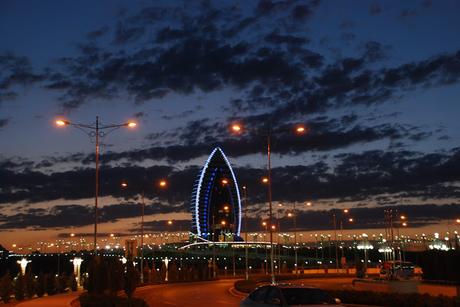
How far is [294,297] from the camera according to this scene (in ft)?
57.1

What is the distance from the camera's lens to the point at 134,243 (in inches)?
1586

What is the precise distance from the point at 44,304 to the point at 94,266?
153 inches

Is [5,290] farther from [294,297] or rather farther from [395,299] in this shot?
[294,297]

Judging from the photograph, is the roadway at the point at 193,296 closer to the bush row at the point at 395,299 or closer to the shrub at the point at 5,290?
the bush row at the point at 395,299

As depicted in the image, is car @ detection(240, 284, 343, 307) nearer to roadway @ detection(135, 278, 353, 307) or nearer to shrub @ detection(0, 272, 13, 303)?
roadway @ detection(135, 278, 353, 307)

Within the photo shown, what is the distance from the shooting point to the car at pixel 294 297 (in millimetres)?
17141

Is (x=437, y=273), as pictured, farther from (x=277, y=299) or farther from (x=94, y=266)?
(x=277, y=299)

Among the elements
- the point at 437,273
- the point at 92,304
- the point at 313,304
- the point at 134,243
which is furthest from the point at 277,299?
the point at 437,273

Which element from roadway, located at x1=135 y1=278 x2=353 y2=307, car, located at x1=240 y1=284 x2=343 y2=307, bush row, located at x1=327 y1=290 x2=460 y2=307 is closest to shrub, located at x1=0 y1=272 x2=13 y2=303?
roadway, located at x1=135 y1=278 x2=353 y2=307

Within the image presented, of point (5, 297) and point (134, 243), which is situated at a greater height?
point (134, 243)

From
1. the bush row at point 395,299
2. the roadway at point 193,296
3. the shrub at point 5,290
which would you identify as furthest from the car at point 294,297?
the shrub at point 5,290

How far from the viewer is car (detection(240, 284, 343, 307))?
17.1 meters

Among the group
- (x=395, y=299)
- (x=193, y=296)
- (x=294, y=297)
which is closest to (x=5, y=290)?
(x=193, y=296)

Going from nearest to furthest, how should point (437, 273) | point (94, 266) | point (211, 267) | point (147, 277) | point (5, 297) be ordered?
1. point (94, 266)
2. point (5, 297)
3. point (437, 273)
4. point (147, 277)
5. point (211, 267)
